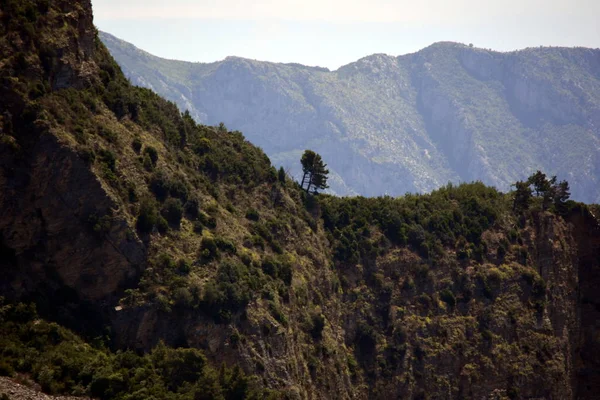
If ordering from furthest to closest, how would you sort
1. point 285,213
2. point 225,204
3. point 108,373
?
point 285,213, point 225,204, point 108,373

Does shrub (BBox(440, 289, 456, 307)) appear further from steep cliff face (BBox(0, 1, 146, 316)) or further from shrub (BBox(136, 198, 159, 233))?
steep cliff face (BBox(0, 1, 146, 316))

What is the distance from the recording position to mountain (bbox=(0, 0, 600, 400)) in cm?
4866

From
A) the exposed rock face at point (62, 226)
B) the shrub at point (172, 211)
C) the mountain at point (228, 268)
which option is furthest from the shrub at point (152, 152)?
the exposed rock face at point (62, 226)

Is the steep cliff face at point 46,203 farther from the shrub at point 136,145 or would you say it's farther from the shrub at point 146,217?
the shrub at point 136,145

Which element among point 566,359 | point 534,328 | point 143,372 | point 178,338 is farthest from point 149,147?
point 566,359

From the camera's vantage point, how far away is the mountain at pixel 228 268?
160ft

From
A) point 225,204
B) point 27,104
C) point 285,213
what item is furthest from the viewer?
point 285,213

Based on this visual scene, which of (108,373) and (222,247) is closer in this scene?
(108,373)

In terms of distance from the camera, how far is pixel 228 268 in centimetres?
5875

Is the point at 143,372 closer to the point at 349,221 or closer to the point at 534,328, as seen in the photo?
the point at 349,221

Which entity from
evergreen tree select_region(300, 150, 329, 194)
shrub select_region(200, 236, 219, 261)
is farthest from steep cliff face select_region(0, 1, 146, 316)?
evergreen tree select_region(300, 150, 329, 194)

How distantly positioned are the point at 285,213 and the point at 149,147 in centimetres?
2134

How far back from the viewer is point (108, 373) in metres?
44.6

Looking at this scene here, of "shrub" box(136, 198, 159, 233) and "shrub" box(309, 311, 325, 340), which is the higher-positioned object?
"shrub" box(136, 198, 159, 233)
